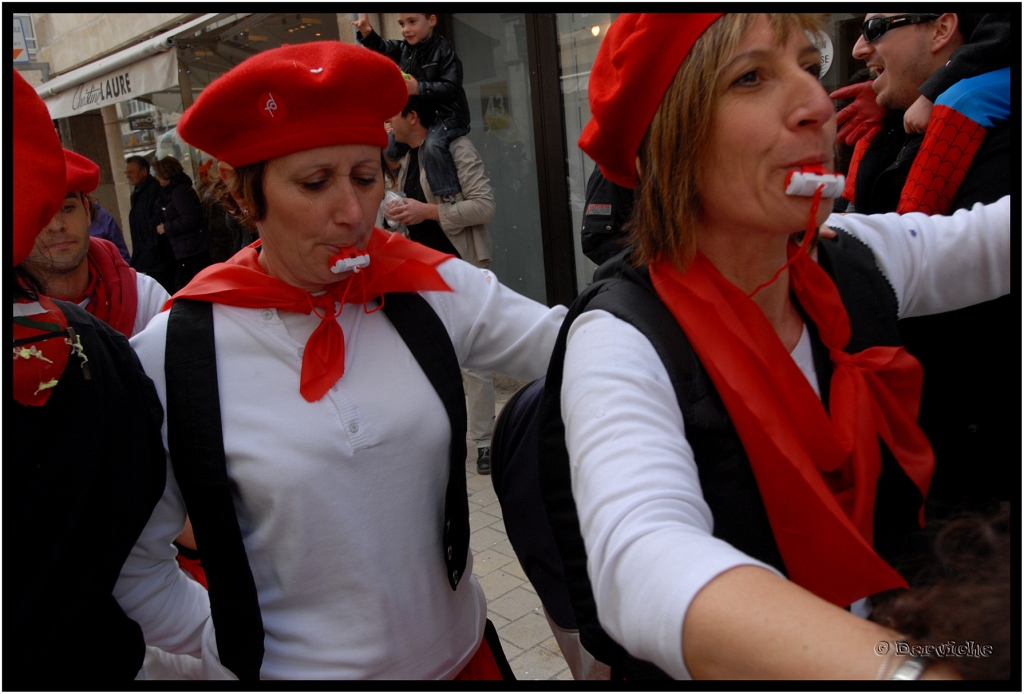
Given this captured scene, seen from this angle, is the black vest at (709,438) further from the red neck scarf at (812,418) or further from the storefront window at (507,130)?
the storefront window at (507,130)

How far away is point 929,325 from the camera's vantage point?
1.61m

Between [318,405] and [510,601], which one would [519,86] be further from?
[318,405]

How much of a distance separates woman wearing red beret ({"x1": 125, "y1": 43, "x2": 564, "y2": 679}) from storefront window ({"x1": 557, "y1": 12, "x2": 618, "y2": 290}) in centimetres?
402

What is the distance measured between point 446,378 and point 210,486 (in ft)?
1.58

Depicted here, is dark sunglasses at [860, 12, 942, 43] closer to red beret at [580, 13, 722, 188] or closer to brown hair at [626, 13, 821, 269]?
brown hair at [626, 13, 821, 269]

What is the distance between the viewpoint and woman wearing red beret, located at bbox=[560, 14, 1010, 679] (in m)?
0.90

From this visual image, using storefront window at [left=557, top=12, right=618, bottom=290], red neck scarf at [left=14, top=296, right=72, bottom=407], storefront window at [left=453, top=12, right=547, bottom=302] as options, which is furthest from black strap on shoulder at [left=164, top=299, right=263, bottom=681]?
storefront window at [left=453, top=12, right=547, bottom=302]

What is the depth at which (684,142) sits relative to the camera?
47.3 inches

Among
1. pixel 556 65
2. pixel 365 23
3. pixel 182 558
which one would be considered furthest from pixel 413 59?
pixel 182 558

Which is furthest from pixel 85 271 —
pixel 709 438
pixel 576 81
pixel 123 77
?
pixel 123 77

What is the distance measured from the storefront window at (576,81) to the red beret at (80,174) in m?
3.39

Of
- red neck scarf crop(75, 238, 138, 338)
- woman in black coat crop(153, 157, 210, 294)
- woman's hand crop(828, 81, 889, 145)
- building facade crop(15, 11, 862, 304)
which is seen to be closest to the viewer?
woman's hand crop(828, 81, 889, 145)

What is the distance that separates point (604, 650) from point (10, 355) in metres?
1.05

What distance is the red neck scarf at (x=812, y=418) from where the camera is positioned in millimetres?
1063
